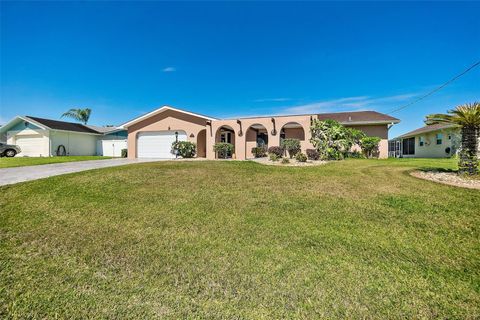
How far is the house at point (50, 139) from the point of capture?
24.2 metres

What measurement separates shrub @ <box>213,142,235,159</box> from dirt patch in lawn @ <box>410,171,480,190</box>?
12.5 m

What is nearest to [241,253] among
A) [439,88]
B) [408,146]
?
[439,88]

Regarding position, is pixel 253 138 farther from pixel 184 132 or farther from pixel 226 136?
pixel 184 132

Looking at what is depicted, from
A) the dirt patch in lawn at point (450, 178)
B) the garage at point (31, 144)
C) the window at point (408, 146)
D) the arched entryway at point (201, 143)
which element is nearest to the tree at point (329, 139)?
the dirt patch in lawn at point (450, 178)

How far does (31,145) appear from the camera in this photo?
81.4 ft

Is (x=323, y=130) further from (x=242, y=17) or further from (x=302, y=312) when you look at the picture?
(x=302, y=312)

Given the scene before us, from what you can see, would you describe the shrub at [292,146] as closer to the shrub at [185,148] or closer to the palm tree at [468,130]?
the shrub at [185,148]

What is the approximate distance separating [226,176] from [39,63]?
61.9ft

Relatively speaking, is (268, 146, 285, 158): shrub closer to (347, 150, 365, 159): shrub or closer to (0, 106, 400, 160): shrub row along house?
(0, 106, 400, 160): shrub row along house

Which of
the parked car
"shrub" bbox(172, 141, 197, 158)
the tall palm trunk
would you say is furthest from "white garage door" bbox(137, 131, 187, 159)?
the tall palm trunk

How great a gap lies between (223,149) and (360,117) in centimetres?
1355

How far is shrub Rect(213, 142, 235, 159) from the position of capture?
18266mm

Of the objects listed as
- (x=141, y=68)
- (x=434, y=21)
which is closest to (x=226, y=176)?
(x=434, y=21)

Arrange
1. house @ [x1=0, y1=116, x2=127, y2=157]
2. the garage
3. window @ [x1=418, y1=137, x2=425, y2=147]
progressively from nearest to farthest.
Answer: window @ [x1=418, y1=137, x2=425, y2=147], house @ [x1=0, y1=116, x2=127, y2=157], the garage
